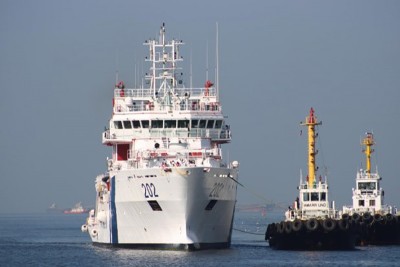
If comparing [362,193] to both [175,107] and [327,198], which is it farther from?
[175,107]

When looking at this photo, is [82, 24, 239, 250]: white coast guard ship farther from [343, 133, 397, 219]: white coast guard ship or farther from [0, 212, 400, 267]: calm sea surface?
[343, 133, 397, 219]: white coast guard ship

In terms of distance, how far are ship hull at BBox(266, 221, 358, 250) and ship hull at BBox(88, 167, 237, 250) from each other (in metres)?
3.70

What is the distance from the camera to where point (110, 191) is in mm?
71625

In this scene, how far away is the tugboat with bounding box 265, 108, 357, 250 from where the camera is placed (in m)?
69.8

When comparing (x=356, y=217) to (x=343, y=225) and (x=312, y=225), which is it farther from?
(x=312, y=225)

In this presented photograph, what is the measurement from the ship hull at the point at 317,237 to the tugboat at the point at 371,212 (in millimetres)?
4472

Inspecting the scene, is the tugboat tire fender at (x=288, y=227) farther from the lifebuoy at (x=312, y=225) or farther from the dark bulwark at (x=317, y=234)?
the lifebuoy at (x=312, y=225)

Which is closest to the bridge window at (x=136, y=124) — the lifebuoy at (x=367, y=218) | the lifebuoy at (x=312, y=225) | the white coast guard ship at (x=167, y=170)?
the white coast guard ship at (x=167, y=170)

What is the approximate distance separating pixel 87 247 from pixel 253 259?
17.1 m

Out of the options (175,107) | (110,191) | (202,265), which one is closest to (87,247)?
(110,191)

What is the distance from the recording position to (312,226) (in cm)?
6956

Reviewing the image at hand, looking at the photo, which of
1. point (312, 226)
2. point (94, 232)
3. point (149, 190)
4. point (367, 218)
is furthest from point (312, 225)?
point (94, 232)

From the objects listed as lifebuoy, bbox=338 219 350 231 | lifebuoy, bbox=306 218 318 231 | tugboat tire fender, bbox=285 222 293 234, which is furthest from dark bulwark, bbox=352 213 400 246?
lifebuoy, bbox=306 218 318 231

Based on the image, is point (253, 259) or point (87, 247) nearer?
point (253, 259)
